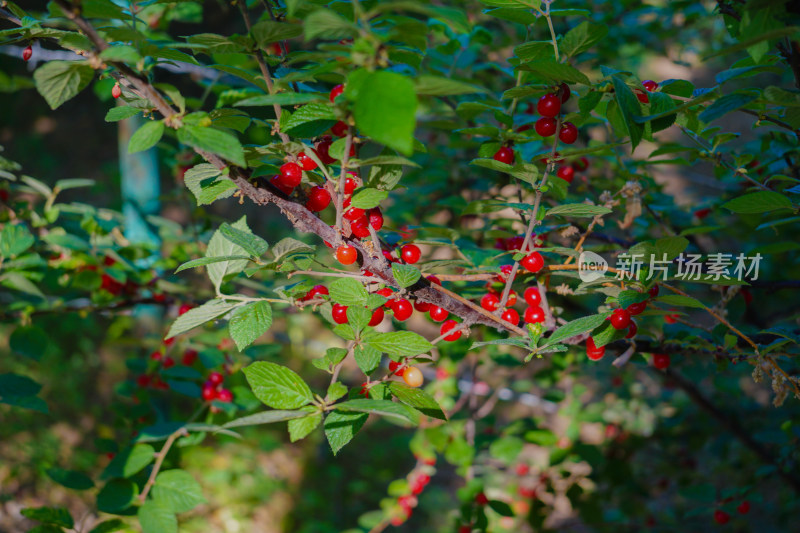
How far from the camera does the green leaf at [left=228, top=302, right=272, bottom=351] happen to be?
743 mm

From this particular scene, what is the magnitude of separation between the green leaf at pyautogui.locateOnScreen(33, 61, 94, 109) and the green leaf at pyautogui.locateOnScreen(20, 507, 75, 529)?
86cm

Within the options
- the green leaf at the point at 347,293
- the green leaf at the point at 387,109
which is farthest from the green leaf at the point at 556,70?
the green leaf at the point at 347,293

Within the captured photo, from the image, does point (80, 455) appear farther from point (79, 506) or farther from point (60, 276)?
point (60, 276)

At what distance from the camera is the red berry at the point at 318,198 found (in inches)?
31.8

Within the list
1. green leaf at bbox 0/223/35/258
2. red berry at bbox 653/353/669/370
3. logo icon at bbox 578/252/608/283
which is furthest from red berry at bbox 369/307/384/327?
green leaf at bbox 0/223/35/258

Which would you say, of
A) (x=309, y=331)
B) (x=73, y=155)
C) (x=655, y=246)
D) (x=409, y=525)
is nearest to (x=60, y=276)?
(x=655, y=246)

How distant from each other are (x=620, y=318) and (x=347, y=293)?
0.43 meters

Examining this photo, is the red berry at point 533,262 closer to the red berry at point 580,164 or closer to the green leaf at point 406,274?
the green leaf at point 406,274

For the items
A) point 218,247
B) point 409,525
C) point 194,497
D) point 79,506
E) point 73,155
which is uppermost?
point 218,247

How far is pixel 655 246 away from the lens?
820 mm

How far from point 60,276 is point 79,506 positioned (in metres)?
2.01

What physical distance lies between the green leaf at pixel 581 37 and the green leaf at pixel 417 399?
56 centimetres

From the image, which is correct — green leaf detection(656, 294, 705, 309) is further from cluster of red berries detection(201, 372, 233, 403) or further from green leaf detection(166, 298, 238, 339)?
cluster of red berries detection(201, 372, 233, 403)

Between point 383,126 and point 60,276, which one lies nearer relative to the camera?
point 383,126
